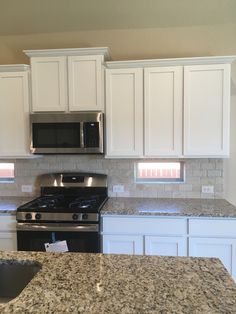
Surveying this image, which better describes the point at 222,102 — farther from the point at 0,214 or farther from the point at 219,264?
the point at 0,214

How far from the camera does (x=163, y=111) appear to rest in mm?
2613

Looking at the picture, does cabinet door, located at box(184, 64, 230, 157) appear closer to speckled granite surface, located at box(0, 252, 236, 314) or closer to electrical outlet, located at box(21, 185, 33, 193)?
speckled granite surface, located at box(0, 252, 236, 314)

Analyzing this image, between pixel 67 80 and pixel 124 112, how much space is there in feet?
2.27

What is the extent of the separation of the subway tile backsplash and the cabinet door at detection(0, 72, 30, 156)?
365 mm

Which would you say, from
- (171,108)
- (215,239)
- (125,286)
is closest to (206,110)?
(171,108)

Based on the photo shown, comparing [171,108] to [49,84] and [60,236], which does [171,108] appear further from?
[60,236]

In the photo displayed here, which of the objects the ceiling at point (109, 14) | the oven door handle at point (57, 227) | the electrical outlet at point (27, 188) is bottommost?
the oven door handle at point (57, 227)

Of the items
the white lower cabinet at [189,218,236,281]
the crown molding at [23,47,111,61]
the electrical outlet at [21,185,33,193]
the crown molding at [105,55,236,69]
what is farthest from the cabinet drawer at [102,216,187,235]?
the crown molding at [23,47,111,61]

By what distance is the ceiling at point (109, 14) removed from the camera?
2.71 metres

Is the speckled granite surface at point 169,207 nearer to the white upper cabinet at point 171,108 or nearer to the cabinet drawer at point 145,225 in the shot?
the cabinet drawer at point 145,225

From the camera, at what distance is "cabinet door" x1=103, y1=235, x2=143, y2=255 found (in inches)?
93.9

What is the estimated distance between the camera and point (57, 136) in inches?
105

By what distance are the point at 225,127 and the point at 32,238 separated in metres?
2.18

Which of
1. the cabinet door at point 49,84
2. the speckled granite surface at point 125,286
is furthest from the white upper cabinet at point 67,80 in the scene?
the speckled granite surface at point 125,286
